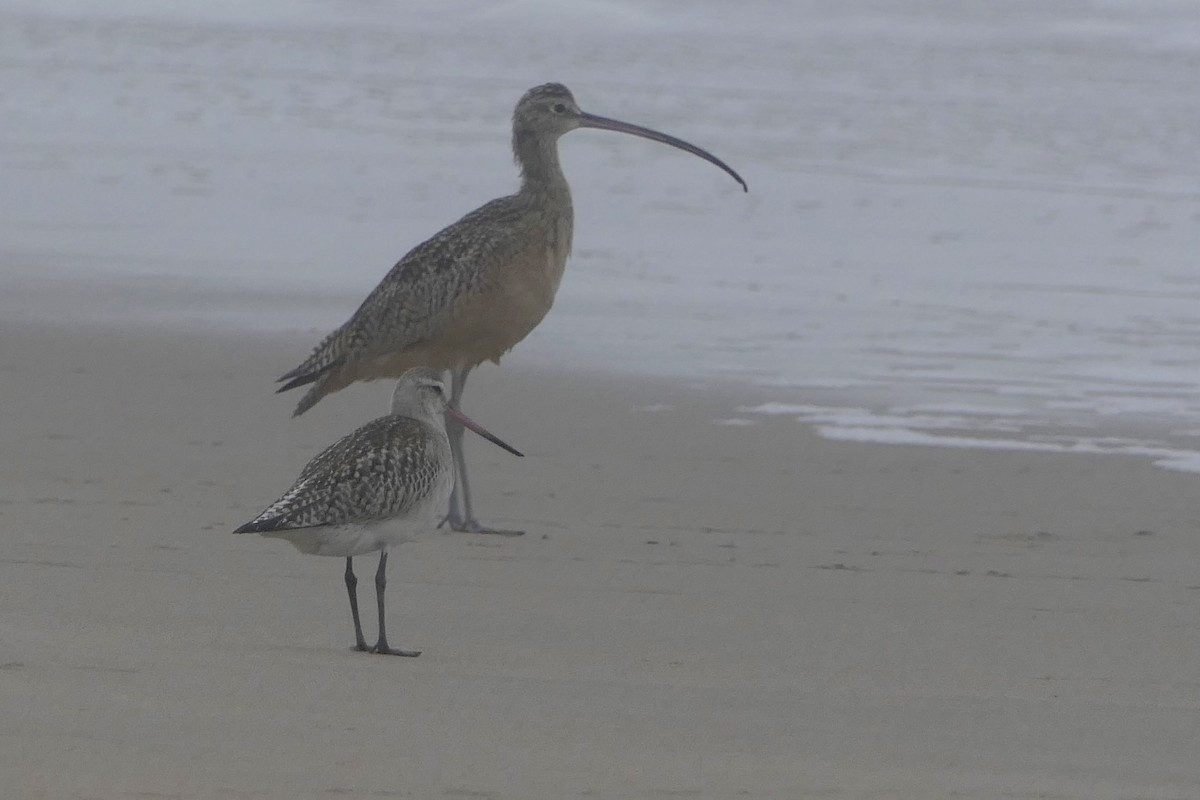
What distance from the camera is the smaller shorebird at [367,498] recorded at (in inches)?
201

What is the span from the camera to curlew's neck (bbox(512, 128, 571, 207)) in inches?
325

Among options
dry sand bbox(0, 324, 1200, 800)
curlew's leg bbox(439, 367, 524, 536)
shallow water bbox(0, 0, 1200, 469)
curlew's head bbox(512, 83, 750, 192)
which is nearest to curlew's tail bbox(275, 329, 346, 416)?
dry sand bbox(0, 324, 1200, 800)

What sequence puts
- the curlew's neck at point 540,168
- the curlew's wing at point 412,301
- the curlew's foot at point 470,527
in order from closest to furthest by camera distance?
the curlew's foot at point 470,527 → the curlew's wing at point 412,301 → the curlew's neck at point 540,168

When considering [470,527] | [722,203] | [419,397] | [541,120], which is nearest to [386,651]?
[419,397]

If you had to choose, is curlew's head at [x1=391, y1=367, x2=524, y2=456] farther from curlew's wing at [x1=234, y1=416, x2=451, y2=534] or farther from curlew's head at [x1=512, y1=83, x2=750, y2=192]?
curlew's head at [x1=512, y1=83, x2=750, y2=192]

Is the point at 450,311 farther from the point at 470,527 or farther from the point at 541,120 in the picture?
the point at 541,120

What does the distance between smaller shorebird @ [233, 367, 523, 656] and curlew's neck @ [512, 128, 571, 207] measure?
2728 mm

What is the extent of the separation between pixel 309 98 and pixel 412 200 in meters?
6.82

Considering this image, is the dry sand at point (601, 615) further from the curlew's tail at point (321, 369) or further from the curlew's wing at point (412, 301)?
the curlew's wing at point (412, 301)

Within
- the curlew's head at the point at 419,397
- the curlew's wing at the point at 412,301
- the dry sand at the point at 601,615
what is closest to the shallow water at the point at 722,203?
the dry sand at the point at 601,615

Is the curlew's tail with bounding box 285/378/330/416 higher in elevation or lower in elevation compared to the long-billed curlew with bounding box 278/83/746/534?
lower

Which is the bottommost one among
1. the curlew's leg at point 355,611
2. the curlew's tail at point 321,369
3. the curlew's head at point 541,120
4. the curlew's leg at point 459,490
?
the curlew's leg at point 355,611

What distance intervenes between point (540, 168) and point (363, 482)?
336 cm

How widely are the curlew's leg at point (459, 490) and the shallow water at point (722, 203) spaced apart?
5.39 feet
